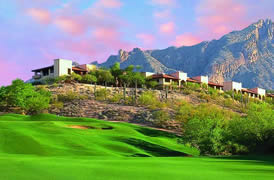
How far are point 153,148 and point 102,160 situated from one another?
19331 mm

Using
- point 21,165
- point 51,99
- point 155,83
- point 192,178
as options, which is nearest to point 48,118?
point 51,99

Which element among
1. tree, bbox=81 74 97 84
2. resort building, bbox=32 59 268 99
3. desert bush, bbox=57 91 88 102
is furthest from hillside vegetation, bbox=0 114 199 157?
resort building, bbox=32 59 268 99

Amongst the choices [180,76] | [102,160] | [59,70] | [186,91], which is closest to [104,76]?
[59,70]

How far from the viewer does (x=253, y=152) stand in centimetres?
3891

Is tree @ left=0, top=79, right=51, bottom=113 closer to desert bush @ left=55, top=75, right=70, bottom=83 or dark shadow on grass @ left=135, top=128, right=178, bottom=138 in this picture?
dark shadow on grass @ left=135, top=128, right=178, bottom=138

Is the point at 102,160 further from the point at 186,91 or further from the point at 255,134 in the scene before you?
the point at 186,91

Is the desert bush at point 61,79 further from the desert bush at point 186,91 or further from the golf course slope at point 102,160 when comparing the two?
the golf course slope at point 102,160

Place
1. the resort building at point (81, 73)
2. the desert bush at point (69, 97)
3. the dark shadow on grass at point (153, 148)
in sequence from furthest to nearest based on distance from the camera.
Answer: the resort building at point (81, 73) → the desert bush at point (69, 97) → the dark shadow on grass at point (153, 148)

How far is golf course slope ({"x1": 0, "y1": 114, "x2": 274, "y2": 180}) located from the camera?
14116 mm

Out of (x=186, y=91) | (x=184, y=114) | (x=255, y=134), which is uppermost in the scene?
(x=186, y=91)

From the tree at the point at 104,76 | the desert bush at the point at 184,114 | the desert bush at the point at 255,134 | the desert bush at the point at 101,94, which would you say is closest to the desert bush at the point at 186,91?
the tree at the point at 104,76

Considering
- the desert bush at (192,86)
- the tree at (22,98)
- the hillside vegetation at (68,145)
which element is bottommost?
the hillside vegetation at (68,145)

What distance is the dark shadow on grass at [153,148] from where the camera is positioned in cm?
3791

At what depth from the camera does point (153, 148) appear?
39688 millimetres
